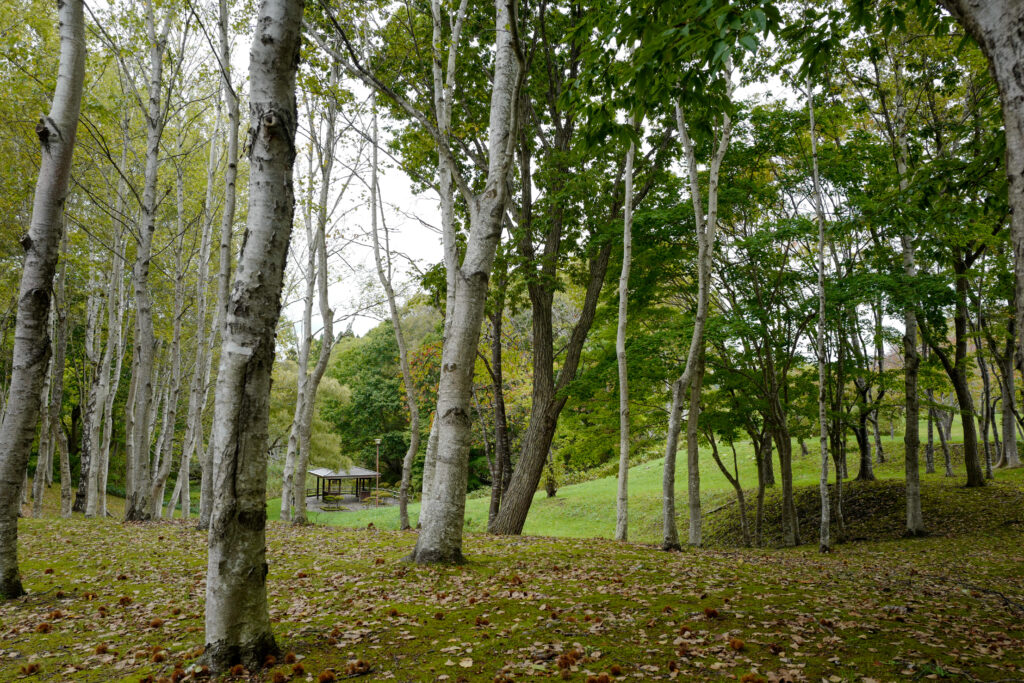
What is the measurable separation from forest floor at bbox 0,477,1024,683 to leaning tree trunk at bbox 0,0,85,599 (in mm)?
862

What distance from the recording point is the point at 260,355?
3049 mm

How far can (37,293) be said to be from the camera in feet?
16.3

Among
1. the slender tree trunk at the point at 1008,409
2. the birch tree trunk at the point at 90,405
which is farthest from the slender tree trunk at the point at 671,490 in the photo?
the birch tree trunk at the point at 90,405

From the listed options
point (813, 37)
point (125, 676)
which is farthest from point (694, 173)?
point (125, 676)

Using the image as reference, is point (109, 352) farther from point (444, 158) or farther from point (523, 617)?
point (523, 617)

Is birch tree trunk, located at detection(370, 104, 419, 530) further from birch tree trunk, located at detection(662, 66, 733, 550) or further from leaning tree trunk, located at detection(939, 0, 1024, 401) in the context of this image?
leaning tree trunk, located at detection(939, 0, 1024, 401)

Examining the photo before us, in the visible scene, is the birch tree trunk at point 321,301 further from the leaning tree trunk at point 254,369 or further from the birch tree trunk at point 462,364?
the leaning tree trunk at point 254,369

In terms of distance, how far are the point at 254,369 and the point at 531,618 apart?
8.72ft

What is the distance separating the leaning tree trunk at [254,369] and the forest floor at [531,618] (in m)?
0.35

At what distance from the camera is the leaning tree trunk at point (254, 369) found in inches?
115

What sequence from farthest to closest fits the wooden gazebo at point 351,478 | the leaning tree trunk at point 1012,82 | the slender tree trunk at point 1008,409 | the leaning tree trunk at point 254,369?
1. the wooden gazebo at point 351,478
2. the slender tree trunk at point 1008,409
3. the leaning tree trunk at point 254,369
4. the leaning tree trunk at point 1012,82

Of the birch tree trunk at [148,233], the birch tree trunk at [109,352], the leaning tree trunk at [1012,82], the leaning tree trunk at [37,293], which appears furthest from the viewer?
the birch tree trunk at [109,352]

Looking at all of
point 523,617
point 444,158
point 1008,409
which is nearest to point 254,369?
point 523,617

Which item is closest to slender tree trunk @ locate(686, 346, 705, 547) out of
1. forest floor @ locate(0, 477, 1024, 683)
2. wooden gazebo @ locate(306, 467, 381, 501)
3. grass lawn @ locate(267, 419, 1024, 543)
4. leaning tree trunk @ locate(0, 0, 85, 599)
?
forest floor @ locate(0, 477, 1024, 683)
